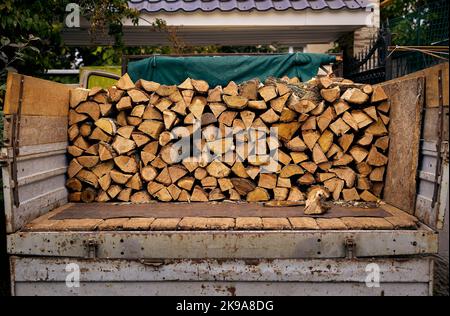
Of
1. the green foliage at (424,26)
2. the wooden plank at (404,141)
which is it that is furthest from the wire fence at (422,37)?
the wooden plank at (404,141)

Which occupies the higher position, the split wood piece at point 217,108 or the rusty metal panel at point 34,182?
the split wood piece at point 217,108

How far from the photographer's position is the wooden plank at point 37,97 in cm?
276

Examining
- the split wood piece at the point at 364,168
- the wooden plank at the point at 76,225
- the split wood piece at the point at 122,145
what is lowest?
the wooden plank at the point at 76,225

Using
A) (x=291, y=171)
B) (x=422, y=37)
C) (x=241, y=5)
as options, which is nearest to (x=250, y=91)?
(x=291, y=171)

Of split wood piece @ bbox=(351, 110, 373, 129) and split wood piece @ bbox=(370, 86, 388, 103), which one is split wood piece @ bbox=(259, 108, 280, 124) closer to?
split wood piece @ bbox=(351, 110, 373, 129)

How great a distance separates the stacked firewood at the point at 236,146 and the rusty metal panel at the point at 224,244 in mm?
1040

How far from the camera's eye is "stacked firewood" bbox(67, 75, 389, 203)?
11.8ft

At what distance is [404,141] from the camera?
3.15 metres

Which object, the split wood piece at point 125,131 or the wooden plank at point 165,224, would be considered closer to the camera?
the wooden plank at point 165,224

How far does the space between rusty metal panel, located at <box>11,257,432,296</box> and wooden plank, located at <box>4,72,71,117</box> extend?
109 centimetres

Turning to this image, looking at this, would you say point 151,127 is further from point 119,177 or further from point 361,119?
point 361,119

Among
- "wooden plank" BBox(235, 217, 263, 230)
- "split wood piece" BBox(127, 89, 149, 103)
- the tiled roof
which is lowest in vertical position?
"wooden plank" BBox(235, 217, 263, 230)

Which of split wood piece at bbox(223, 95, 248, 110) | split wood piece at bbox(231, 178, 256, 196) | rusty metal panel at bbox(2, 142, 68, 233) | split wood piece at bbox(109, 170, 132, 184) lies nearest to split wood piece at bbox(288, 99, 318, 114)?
split wood piece at bbox(223, 95, 248, 110)

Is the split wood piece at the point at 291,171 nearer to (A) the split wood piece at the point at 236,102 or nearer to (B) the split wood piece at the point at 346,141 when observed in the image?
(B) the split wood piece at the point at 346,141
